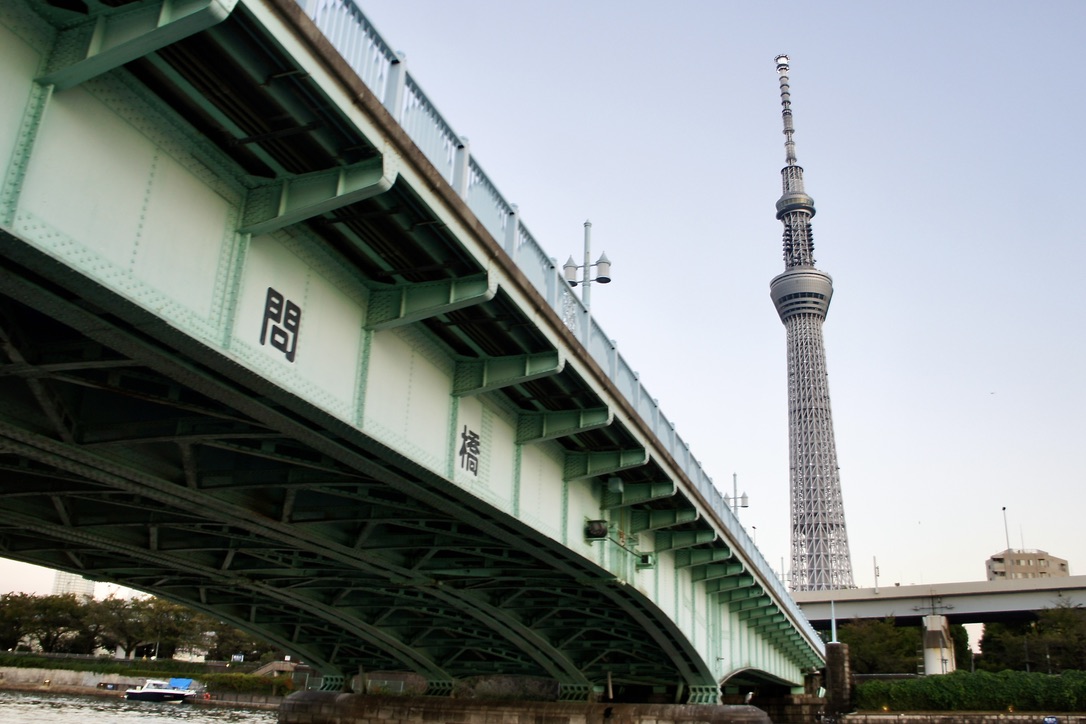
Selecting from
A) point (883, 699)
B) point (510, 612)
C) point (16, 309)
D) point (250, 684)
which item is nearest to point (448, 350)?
point (16, 309)

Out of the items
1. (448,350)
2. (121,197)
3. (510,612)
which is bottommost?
(510,612)

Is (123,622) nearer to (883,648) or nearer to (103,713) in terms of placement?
(103,713)

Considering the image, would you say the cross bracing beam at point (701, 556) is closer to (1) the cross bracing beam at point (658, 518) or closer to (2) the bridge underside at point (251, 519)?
(2) the bridge underside at point (251, 519)

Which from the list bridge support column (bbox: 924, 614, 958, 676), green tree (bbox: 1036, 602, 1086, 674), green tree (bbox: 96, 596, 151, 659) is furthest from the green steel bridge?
green tree (bbox: 96, 596, 151, 659)

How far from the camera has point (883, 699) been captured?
59.3 m

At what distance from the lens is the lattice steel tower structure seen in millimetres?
150875

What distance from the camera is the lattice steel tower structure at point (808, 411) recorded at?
150875 mm

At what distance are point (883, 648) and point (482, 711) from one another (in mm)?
58131

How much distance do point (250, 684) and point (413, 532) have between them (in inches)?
2744

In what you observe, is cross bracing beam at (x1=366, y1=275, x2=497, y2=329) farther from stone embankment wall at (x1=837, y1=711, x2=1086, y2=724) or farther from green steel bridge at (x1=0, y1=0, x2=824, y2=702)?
stone embankment wall at (x1=837, y1=711, x2=1086, y2=724)

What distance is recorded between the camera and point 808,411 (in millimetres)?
159250

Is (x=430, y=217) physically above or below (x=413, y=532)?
above

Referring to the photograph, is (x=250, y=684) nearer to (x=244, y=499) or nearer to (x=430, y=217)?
(x=244, y=499)

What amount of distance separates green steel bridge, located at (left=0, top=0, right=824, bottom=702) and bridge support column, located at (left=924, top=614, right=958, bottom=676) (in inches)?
2261
